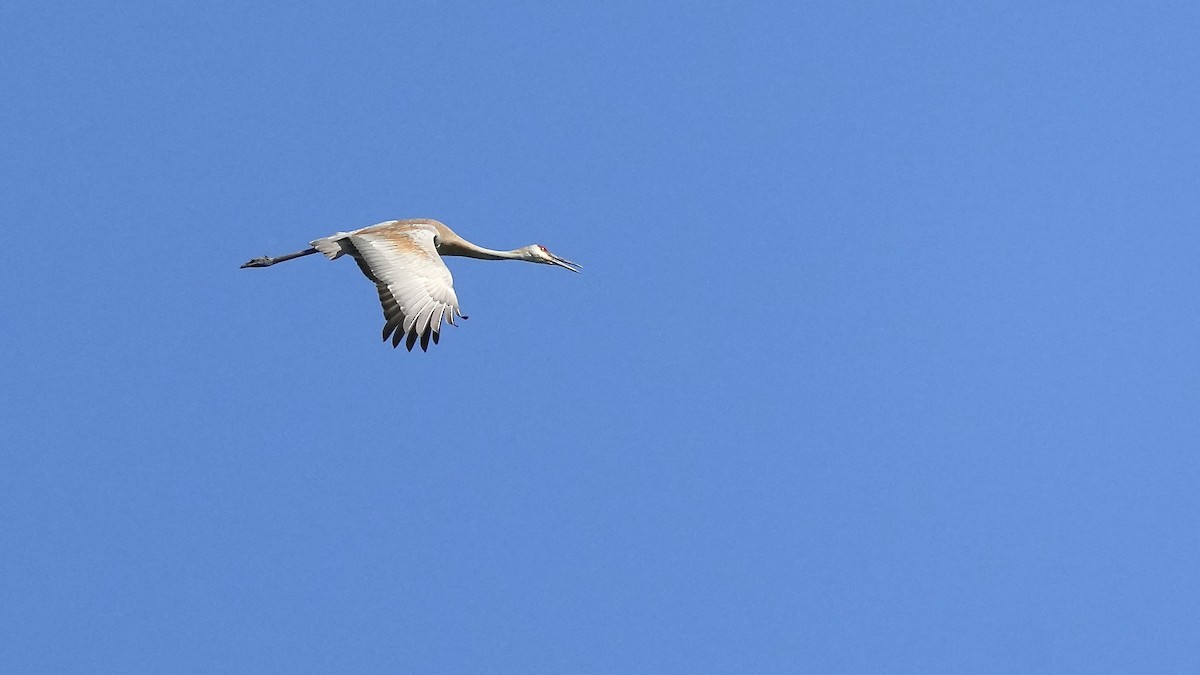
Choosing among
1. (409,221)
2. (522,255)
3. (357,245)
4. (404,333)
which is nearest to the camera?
(404,333)

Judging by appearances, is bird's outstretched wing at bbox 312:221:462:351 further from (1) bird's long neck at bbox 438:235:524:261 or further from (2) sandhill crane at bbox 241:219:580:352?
(1) bird's long neck at bbox 438:235:524:261

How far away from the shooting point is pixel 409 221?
3441 centimetres

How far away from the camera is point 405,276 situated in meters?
30.5

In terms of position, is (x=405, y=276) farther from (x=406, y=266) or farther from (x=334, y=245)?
(x=334, y=245)

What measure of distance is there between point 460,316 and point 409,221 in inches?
203

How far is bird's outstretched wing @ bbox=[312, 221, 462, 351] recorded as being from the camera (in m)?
29.7

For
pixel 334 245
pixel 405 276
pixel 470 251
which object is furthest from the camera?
pixel 470 251

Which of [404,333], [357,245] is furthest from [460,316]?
[357,245]

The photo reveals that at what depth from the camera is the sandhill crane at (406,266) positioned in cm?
2973

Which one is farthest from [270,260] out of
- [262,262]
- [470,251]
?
[470,251]

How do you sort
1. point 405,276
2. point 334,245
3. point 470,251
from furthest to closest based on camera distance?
1. point 470,251
2. point 334,245
3. point 405,276

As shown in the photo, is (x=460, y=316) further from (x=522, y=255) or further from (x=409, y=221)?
(x=522, y=255)

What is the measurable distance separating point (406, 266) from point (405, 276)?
1.23 ft

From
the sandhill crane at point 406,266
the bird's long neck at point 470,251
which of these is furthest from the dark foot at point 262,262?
the bird's long neck at point 470,251
